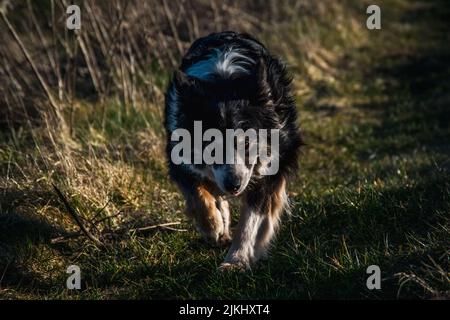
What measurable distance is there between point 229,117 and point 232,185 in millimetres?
439

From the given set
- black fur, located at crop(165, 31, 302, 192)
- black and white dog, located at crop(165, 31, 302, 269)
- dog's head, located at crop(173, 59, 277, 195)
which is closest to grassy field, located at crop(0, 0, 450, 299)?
black and white dog, located at crop(165, 31, 302, 269)

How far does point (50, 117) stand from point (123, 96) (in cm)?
131

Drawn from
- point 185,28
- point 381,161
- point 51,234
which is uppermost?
point 185,28

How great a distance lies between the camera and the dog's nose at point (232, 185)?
14.7 feet

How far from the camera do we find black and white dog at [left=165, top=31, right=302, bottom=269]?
458cm

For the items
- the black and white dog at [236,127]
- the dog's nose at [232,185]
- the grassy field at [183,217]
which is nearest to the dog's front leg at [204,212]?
the black and white dog at [236,127]

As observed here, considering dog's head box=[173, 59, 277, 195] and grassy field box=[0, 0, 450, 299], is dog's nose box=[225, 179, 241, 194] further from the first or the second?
grassy field box=[0, 0, 450, 299]

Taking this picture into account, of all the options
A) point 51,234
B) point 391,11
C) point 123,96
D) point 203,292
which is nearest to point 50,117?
point 123,96

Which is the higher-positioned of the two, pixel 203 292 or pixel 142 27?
pixel 142 27

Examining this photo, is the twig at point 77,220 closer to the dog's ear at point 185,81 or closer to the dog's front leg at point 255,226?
the dog's front leg at point 255,226

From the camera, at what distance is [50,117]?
6.63m

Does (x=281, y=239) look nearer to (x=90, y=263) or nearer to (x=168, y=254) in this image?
(x=168, y=254)

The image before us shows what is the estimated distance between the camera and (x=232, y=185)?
4.47 m
